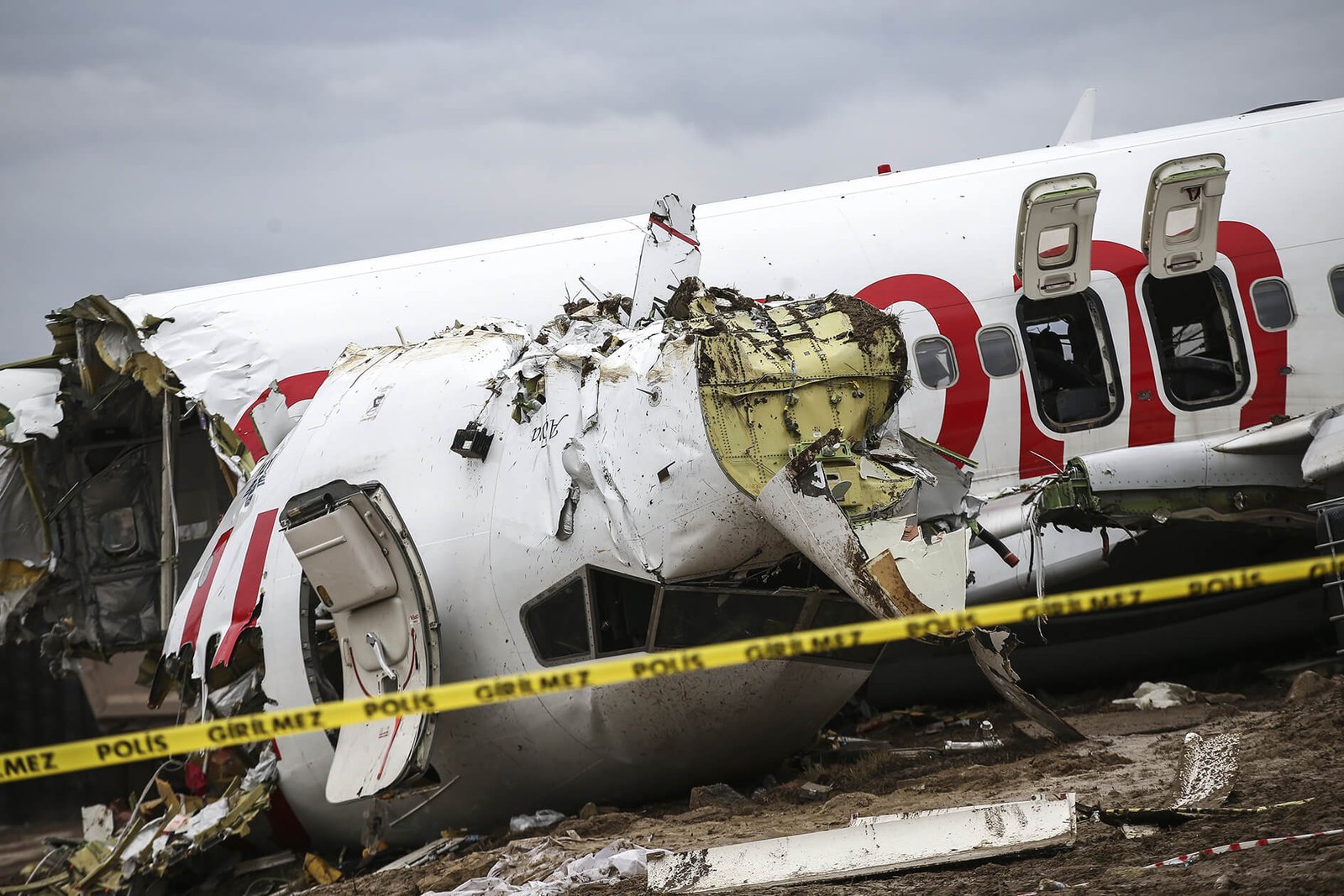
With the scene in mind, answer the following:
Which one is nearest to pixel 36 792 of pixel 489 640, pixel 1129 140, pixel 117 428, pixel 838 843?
pixel 117 428

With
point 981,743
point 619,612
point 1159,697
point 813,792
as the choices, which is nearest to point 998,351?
point 1159,697

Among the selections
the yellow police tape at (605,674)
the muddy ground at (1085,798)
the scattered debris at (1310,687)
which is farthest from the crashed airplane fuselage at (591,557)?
the scattered debris at (1310,687)

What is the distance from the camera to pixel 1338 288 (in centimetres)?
1025

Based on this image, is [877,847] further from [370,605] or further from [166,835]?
[166,835]

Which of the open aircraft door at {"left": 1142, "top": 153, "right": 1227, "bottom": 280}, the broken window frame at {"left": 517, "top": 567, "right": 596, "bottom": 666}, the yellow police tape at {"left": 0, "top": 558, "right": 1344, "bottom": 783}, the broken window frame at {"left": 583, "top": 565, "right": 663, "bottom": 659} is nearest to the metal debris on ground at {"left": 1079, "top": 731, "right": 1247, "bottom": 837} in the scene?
the yellow police tape at {"left": 0, "top": 558, "right": 1344, "bottom": 783}

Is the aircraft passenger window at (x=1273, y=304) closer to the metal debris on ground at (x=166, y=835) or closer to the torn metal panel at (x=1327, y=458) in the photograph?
the torn metal panel at (x=1327, y=458)

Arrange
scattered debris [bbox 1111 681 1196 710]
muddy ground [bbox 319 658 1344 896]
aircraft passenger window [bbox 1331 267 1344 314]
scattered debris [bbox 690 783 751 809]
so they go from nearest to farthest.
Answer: muddy ground [bbox 319 658 1344 896]
scattered debris [bbox 690 783 751 809]
scattered debris [bbox 1111 681 1196 710]
aircraft passenger window [bbox 1331 267 1344 314]

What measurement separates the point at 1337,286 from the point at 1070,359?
2175 mm

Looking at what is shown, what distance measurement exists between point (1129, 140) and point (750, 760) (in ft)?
23.3

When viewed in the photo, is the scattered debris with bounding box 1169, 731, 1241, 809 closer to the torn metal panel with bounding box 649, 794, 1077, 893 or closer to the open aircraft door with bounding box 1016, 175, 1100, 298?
the torn metal panel with bounding box 649, 794, 1077, 893

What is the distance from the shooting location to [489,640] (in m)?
7.36

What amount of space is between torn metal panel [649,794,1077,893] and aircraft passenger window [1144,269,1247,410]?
202 inches

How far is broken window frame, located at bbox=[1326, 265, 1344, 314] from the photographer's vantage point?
1023 centimetres

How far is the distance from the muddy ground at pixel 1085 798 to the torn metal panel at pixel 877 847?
2.8 inches
